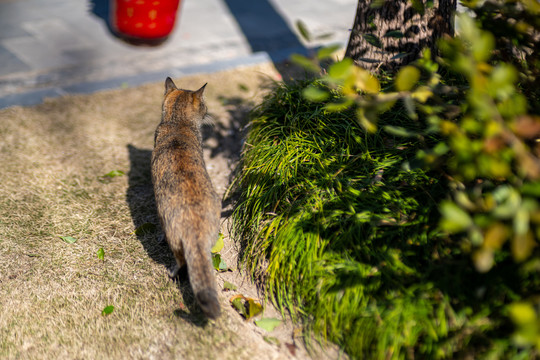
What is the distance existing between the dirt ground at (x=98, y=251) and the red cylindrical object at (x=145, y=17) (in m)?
1.46

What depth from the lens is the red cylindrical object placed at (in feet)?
18.4

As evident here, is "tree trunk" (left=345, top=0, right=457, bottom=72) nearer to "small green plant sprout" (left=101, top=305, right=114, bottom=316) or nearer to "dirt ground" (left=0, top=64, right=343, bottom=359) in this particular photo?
"dirt ground" (left=0, top=64, right=343, bottom=359)

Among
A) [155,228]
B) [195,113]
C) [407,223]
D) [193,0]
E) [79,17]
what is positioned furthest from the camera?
[193,0]

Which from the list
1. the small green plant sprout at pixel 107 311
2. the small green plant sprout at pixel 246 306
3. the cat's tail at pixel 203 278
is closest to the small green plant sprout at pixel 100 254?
the small green plant sprout at pixel 107 311

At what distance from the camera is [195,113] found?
3.70 m

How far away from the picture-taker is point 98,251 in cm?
318

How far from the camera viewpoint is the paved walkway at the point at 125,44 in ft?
18.3

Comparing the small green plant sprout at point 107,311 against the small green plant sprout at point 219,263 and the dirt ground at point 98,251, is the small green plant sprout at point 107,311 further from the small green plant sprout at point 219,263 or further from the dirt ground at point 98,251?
the small green plant sprout at point 219,263

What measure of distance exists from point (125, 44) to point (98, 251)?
4374 millimetres

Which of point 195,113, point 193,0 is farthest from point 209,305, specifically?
point 193,0

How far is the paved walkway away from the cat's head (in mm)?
2166

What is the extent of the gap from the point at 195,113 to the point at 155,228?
1076mm

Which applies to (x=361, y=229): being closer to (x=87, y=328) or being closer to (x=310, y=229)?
(x=310, y=229)

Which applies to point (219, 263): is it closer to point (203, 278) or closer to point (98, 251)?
point (203, 278)
